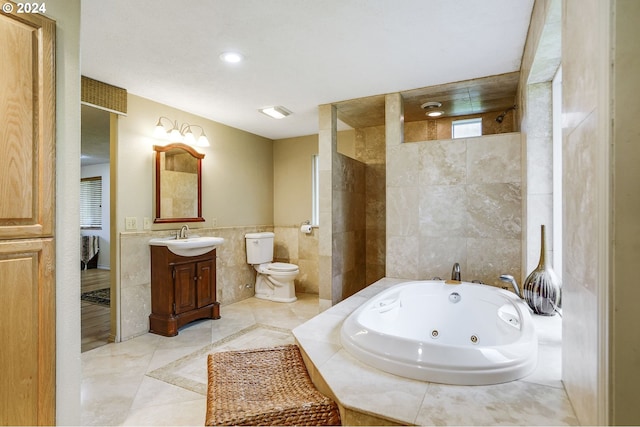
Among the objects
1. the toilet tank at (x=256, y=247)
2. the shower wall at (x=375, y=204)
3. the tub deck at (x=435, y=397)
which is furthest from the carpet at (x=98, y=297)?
the tub deck at (x=435, y=397)

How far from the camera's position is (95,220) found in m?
6.64

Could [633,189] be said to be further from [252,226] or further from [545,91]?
[252,226]

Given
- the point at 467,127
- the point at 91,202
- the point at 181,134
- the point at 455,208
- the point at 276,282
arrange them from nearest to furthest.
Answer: the point at 455,208 → the point at 181,134 → the point at 467,127 → the point at 276,282 → the point at 91,202

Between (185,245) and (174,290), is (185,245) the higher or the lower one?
the higher one

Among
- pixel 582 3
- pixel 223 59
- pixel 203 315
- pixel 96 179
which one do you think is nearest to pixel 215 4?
pixel 223 59

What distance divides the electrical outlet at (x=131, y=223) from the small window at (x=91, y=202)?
4.31m

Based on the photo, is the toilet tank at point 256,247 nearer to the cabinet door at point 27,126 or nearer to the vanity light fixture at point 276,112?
the vanity light fixture at point 276,112

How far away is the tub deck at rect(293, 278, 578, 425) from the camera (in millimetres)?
1105

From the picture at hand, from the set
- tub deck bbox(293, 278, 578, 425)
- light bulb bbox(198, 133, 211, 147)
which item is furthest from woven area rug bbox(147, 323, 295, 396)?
light bulb bbox(198, 133, 211, 147)

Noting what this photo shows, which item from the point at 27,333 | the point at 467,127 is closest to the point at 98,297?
the point at 27,333

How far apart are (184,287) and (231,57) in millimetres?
2114


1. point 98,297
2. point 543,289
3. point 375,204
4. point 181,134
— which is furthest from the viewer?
point 98,297

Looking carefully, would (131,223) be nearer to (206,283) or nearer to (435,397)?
(206,283)

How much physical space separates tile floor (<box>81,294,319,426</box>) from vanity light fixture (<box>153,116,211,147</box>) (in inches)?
75.1
